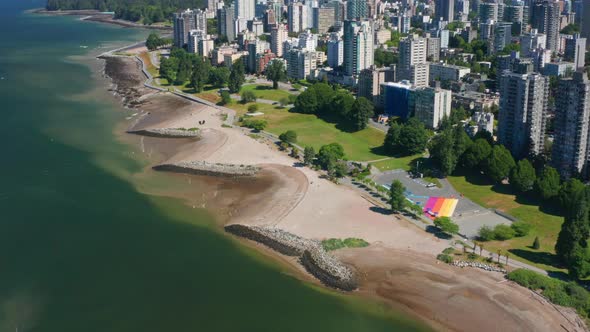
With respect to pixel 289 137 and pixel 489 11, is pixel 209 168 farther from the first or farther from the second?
pixel 489 11

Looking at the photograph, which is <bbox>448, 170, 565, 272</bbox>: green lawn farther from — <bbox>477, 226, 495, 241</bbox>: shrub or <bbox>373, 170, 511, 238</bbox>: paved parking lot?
<bbox>373, 170, 511, 238</bbox>: paved parking lot

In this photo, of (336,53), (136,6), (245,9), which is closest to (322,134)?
(336,53)

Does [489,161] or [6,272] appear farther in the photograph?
[489,161]

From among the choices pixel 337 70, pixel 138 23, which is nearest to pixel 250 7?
pixel 138 23

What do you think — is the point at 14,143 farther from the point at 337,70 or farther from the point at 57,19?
the point at 57,19

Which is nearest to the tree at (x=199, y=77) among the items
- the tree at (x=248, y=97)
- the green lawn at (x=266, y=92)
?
the green lawn at (x=266, y=92)

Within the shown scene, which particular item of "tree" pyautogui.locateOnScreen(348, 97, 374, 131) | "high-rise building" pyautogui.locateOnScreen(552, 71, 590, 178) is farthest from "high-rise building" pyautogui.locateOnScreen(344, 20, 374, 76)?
"high-rise building" pyautogui.locateOnScreen(552, 71, 590, 178)
